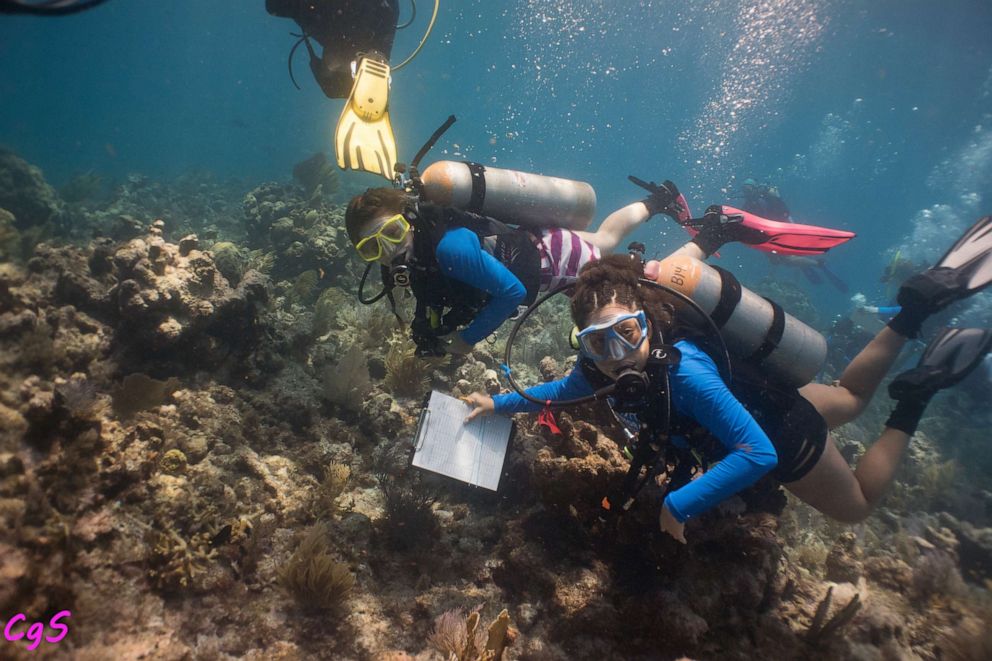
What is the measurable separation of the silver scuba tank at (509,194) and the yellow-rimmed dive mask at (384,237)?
921 mm

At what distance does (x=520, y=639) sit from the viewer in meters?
3.40

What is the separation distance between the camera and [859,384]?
202 inches

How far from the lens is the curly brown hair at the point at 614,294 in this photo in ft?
11.4

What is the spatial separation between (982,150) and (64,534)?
220 feet

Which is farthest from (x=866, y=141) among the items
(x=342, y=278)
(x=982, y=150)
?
(x=342, y=278)

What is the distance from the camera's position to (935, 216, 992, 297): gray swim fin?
4805mm

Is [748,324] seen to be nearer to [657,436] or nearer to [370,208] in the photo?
[657,436]

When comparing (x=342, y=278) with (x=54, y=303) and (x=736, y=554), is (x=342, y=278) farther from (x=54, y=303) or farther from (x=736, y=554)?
(x=736, y=554)

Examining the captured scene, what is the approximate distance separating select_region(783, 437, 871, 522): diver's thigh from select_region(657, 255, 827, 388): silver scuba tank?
2.85 feet

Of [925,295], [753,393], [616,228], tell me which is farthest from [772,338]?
[616,228]

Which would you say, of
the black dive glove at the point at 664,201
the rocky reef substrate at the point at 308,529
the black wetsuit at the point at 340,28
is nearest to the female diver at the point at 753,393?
the rocky reef substrate at the point at 308,529

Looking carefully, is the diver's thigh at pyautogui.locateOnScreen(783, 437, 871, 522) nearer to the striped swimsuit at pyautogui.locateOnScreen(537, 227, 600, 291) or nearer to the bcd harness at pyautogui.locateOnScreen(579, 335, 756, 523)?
the bcd harness at pyautogui.locateOnScreen(579, 335, 756, 523)

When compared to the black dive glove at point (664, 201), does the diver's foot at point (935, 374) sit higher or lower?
→ lower

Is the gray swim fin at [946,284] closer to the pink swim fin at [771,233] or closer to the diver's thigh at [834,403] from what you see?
the diver's thigh at [834,403]
